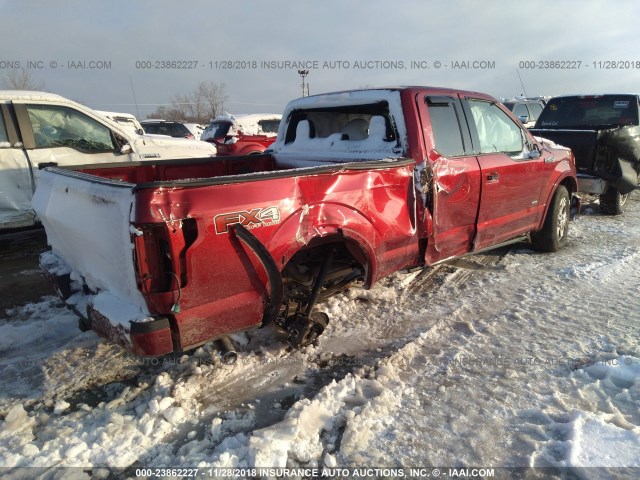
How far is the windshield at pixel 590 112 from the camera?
821cm

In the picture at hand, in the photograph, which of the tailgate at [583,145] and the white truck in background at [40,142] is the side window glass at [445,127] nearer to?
the tailgate at [583,145]

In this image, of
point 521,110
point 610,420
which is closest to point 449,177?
point 610,420

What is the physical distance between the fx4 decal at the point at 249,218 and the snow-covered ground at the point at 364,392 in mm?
1078

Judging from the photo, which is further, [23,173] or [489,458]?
[23,173]

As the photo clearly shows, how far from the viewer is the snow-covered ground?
2.35 metres

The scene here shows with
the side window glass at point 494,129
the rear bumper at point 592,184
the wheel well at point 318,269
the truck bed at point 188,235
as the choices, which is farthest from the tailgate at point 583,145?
the wheel well at point 318,269

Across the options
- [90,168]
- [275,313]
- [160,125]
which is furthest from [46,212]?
[160,125]

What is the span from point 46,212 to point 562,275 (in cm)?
476

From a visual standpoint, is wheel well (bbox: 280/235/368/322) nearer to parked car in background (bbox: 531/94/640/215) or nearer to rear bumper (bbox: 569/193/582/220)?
rear bumper (bbox: 569/193/582/220)

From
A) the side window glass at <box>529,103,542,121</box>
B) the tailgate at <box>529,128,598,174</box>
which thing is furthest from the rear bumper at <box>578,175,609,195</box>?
the side window glass at <box>529,103,542,121</box>

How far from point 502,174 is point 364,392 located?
2.69m

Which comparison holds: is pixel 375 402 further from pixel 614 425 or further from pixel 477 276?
pixel 477 276

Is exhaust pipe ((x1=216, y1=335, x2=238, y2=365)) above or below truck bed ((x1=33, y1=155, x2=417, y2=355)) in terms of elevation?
below

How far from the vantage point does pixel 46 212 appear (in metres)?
3.24
